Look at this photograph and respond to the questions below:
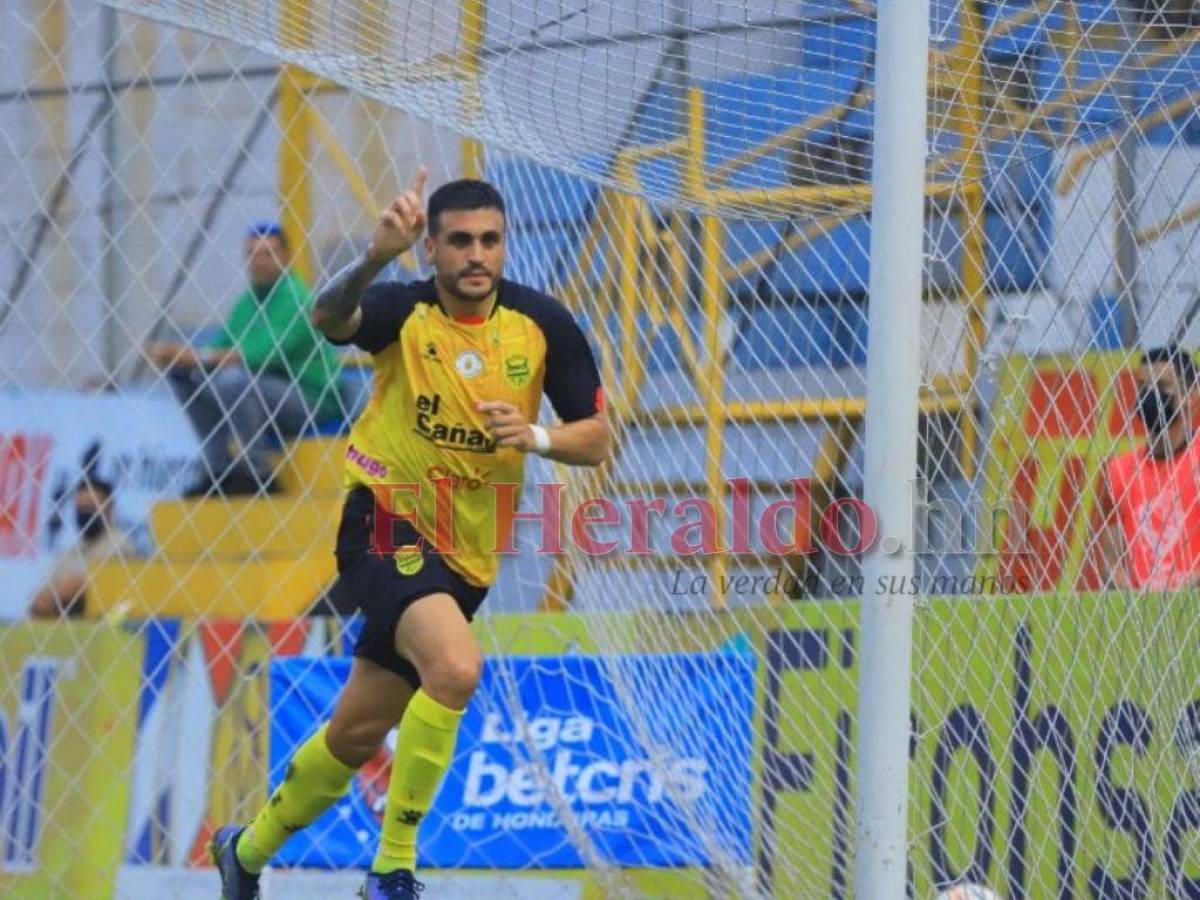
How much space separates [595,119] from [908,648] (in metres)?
1.75

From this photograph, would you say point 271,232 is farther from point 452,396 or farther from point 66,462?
point 452,396

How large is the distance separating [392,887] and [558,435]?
1.12 meters

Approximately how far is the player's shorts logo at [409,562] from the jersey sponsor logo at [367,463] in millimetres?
216

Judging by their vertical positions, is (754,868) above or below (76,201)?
below

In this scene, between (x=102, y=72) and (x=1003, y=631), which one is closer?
(x=1003, y=631)

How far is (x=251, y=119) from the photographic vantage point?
7812mm

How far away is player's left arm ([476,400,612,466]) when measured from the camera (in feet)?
15.8

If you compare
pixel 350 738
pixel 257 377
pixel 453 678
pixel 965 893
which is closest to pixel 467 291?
pixel 453 678

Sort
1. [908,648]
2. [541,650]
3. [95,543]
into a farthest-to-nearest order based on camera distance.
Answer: [95,543]
[541,650]
[908,648]

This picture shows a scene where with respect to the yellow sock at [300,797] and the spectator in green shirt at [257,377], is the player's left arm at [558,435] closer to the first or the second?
the yellow sock at [300,797]

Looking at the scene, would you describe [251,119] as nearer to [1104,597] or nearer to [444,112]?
[444,112]

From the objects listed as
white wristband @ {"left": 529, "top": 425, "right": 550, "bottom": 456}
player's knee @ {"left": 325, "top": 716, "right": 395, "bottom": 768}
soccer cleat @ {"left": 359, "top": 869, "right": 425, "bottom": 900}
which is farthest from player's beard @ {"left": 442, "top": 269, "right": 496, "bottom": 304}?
soccer cleat @ {"left": 359, "top": 869, "right": 425, "bottom": 900}

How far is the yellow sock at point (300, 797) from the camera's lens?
5.30 metres

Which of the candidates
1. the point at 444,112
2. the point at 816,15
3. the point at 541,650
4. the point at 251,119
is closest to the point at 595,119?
the point at 444,112
